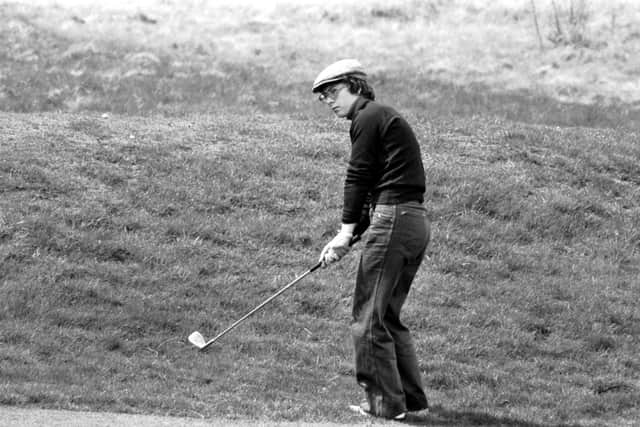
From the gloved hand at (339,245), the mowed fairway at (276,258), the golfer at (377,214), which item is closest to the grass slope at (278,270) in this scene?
the mowed fairway at (276,258)

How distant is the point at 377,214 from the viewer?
6.43 m

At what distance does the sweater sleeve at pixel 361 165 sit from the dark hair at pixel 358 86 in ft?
0.66

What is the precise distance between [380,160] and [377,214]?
33 cm

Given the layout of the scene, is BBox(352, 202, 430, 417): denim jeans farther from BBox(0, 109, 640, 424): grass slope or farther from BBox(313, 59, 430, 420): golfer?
BBox(0, 109, 640, 424): grass slope

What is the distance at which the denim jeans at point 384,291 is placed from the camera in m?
6.41

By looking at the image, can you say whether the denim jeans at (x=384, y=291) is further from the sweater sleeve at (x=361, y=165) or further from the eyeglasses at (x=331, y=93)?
the eyeglasses at (x=331, y=93)

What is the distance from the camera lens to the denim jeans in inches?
252

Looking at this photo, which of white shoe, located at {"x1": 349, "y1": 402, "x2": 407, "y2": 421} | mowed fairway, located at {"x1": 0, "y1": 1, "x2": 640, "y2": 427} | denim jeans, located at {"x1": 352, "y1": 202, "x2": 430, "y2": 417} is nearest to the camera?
denim jeans, located at {"x1": 352, "y1": 202, "x2": 430, "y2": 417}

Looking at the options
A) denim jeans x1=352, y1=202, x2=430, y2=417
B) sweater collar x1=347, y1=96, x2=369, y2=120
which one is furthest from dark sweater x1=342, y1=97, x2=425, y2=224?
denim jeans x1=352, y1=202, x2=430, y2=417

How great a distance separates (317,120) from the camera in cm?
1364

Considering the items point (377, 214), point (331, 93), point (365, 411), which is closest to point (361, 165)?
point (377, 214)

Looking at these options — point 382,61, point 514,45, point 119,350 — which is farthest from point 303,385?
point 514,45

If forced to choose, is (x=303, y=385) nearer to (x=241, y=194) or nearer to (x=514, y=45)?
(x=241, y=194)

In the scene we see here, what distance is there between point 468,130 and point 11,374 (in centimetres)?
783
